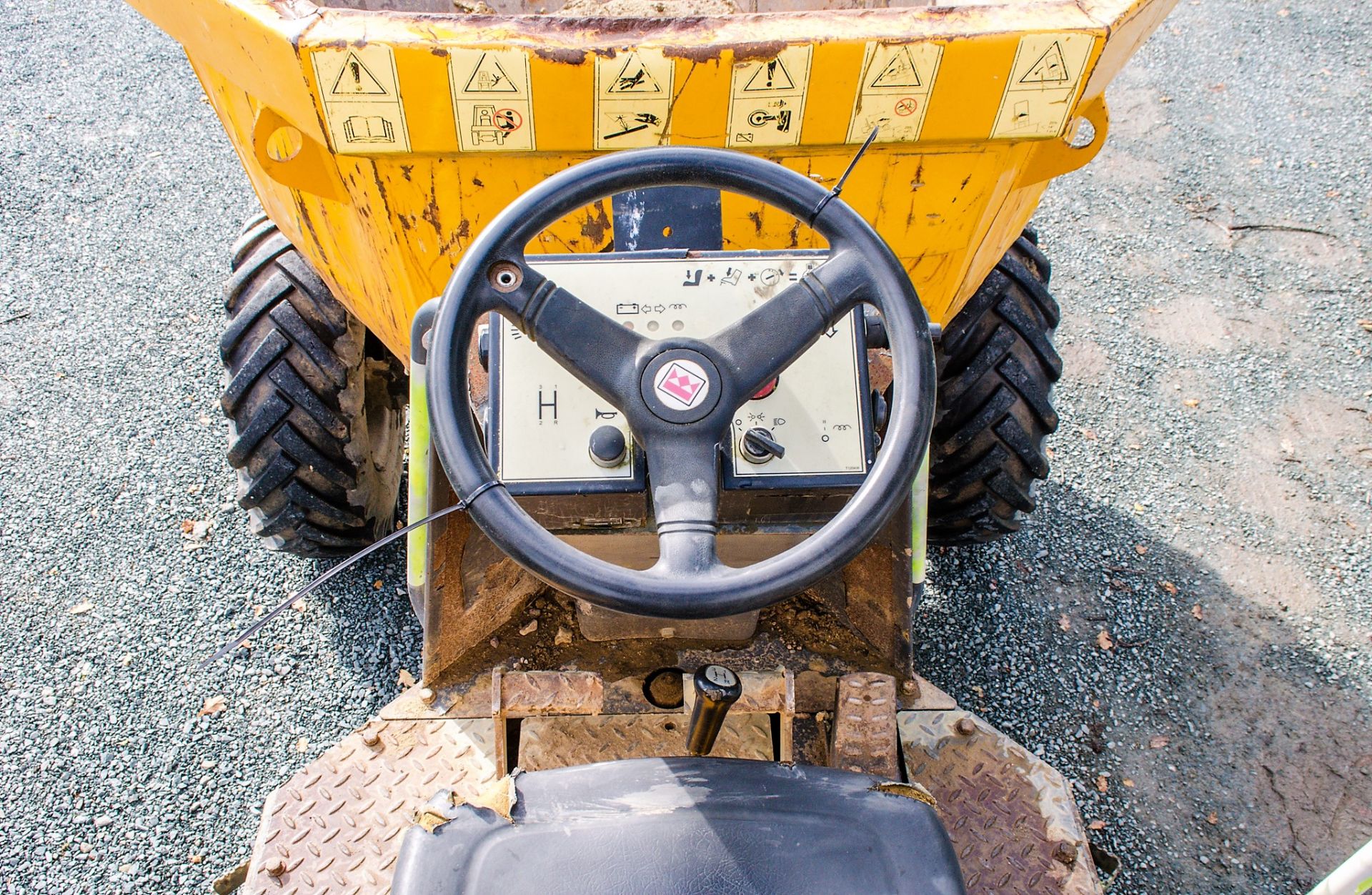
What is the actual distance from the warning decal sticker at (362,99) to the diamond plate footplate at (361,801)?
1106 millimetres

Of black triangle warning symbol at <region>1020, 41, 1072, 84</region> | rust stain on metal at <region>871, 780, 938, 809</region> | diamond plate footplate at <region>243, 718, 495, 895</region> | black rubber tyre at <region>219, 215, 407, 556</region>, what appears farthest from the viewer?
black rubber tyre at <region>219, 215, 407, 556</region>

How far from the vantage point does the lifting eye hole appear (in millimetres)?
1262

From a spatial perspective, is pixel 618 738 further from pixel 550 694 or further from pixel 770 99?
pixel 770 99

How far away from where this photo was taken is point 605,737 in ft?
6.12

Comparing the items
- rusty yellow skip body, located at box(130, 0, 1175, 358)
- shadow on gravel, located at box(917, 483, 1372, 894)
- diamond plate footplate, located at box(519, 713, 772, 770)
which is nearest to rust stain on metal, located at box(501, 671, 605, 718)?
diamond plate footplate, located at box(519, 713, 772, 770)

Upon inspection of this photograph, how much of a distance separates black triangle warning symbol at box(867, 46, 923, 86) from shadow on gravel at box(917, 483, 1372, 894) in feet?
5.07

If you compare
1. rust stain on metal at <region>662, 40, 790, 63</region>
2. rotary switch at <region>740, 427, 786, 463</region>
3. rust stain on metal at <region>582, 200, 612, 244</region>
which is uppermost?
rust stain on metal at <region>662, 40, 790, 63</region>

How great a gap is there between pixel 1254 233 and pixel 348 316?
3429 millimetres

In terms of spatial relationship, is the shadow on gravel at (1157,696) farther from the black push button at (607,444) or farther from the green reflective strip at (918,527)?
the black push button at (607,444)

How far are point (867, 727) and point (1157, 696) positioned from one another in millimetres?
1258

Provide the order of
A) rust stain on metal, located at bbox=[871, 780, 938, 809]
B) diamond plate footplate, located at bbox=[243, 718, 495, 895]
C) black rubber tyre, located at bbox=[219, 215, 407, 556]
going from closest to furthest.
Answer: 1. rust stain on metal, located at bbox=[871, 780, 938, 809]
2. diamond plate footplate, located at bbox=[243, 718, 495, 895]
3. black rubber tyre, located at bbox=[219, 215, 407, 556]

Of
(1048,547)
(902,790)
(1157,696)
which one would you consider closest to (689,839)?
(902,790)

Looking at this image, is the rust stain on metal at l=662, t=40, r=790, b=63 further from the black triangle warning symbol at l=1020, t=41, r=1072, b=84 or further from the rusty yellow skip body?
the black triangle warning symbol at l=1020, t=41, r=1072, b=84

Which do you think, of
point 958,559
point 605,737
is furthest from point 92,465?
point 958,559
